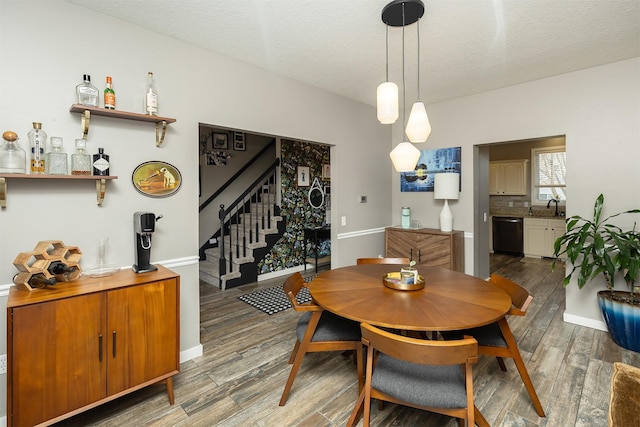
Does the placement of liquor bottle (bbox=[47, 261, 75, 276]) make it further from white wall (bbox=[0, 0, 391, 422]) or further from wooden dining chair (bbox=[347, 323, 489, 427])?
wooden dining chair (bbox=[347, 323, 489, 427])

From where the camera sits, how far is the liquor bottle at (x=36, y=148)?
1832mm

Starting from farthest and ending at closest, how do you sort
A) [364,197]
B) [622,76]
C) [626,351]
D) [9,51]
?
[364,197], [622,76], [626,351], [9,51]

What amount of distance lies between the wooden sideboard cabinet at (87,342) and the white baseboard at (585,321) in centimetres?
394

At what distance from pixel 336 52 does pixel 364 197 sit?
2077 mm

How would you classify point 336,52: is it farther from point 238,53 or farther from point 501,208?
point 501,208

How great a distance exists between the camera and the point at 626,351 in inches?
104

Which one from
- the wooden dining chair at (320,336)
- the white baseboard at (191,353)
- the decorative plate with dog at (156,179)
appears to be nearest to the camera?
the wooden dining chair at (320,336)

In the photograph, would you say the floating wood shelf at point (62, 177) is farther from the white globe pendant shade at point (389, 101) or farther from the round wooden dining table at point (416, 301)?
the white globe pendant shade at point (389, 101)

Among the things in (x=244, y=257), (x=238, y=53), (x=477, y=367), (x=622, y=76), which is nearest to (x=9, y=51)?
(x=238, y=53)

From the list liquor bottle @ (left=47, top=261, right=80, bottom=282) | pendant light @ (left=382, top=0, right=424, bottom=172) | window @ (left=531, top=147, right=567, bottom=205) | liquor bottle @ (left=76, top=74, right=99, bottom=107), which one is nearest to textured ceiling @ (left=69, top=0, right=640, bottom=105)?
pendant light @ (left=382, top=0, right=424, bottom=172)

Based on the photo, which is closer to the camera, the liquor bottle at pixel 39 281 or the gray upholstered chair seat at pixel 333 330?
the liquor bottle at pixel 39 281

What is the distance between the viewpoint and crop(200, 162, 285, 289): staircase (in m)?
4.54

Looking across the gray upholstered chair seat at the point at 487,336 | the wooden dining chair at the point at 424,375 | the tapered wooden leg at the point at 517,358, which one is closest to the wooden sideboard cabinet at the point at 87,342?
the wooden dining chair at the point at 424,375

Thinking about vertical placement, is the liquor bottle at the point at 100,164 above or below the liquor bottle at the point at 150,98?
below
